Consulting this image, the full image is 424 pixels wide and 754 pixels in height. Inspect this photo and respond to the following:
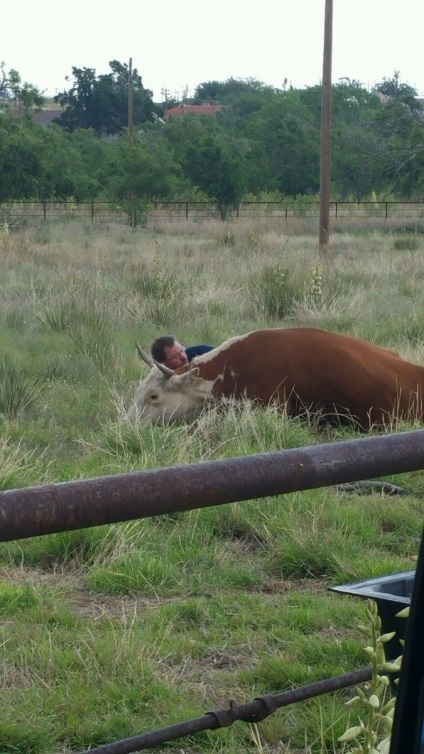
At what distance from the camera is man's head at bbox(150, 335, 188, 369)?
894cm

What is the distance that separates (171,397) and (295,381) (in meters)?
0.92

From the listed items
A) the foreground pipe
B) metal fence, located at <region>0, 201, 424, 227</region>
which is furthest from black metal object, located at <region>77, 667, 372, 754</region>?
metal fence, located at <region>0, 201, 424, 227</region>

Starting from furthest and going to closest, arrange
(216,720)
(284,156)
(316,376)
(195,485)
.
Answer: (284,156) < (316,376) < (216,720) < (195,485)

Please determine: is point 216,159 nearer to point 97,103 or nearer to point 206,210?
point 206,210

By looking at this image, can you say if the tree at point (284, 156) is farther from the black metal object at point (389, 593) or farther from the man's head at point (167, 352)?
the black metal object at point (389, 593)

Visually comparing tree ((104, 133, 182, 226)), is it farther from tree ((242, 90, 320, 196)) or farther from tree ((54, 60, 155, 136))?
tree ((54, 60, 155, 136))

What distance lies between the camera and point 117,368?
1059 cm

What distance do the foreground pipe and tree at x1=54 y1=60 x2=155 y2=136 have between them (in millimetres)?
98358

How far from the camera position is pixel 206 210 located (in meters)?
48.8

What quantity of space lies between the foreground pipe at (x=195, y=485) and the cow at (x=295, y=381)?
20.1 feet

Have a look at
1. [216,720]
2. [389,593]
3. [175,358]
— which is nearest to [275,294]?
[175,358]

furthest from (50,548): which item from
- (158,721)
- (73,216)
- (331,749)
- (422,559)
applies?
(73,216)

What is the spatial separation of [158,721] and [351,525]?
7.78 feet

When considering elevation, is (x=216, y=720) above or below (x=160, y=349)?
above
